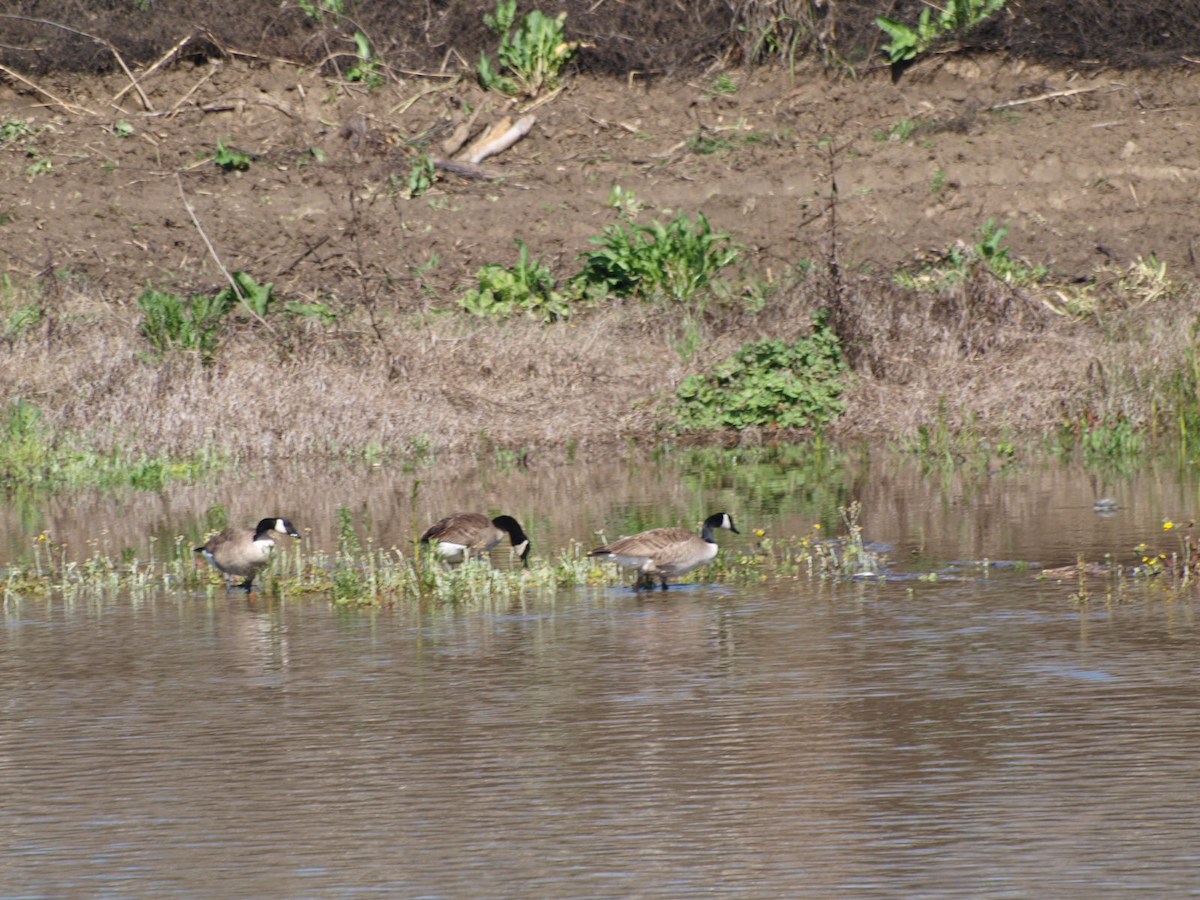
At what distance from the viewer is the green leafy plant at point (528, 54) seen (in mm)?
32094

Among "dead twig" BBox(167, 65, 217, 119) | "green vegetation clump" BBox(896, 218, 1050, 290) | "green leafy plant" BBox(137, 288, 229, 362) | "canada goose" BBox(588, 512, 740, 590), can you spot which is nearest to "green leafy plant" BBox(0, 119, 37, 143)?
"dead twig" BBox(167, 65, 217, 119)

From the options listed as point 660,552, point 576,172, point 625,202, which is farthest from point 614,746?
point 576,172

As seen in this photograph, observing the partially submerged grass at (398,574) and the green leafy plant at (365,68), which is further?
the green leafy plant at (365,68)

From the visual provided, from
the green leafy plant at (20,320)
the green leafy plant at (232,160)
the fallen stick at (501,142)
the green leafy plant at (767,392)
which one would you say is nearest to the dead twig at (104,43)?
the green leafy plant at (232,160)

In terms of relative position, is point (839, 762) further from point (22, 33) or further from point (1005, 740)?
point (22, 33)

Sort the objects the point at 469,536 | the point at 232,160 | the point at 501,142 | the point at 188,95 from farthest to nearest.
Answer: the point at 188,95
the point at 501,142
the point at 232,160
the point at 469,536

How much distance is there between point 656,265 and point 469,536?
515 inches

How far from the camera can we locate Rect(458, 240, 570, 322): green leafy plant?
23902mm

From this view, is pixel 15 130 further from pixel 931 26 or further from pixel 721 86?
pixel 931 26

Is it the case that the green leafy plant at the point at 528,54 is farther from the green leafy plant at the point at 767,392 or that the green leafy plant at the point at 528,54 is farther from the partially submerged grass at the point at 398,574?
the partially submerged grass at the point at 398,574

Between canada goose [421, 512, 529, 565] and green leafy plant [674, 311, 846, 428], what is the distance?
8189mm

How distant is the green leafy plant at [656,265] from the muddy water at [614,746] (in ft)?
44.8

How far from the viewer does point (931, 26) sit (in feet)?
106

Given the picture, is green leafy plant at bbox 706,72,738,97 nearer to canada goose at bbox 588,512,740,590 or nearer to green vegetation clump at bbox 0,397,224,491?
green vegetation clump at bbox 0,397,224,491
